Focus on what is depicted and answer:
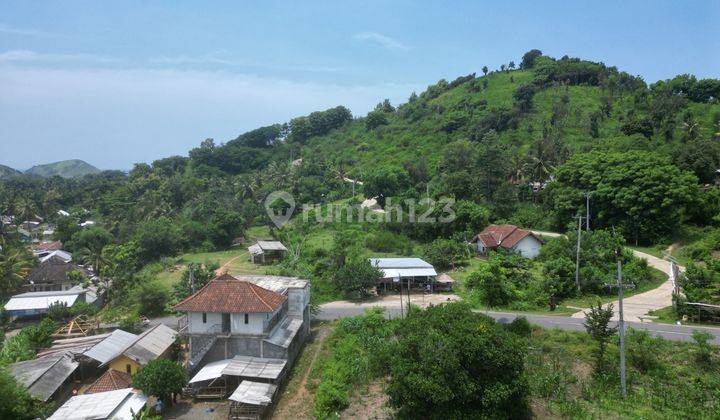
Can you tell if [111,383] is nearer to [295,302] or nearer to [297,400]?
[297,400]

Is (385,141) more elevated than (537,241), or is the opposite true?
(385,141)

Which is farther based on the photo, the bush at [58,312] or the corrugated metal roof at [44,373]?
the bush at [58,312]

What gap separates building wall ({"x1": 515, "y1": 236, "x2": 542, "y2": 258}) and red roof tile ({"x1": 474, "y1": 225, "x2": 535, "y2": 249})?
0.38 metres

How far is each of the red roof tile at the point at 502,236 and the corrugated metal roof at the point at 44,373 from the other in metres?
27.2

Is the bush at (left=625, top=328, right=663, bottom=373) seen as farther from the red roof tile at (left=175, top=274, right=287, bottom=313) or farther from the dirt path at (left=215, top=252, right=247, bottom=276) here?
the dirt path at (left=215, top=252, right=247, bottom=276)

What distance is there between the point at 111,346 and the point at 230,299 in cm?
655

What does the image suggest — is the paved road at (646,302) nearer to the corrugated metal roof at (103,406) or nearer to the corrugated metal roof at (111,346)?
Answer: the corrugated metal roof at (103,406)

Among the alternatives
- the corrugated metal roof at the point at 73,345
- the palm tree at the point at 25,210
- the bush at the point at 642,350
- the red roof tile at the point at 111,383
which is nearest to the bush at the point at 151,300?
the corrugated metal roof at the point at 73,345

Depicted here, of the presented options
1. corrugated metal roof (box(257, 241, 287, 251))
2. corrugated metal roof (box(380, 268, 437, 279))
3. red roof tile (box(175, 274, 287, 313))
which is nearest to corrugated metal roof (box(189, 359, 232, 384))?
red roof tile (box(175, 274, 287, 313))

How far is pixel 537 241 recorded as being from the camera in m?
35.0

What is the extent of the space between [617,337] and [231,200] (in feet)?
148

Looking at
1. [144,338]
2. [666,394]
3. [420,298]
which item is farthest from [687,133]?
[144,338]

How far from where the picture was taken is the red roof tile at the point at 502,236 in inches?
1373

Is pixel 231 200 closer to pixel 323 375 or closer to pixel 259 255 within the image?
pixel 259 255
